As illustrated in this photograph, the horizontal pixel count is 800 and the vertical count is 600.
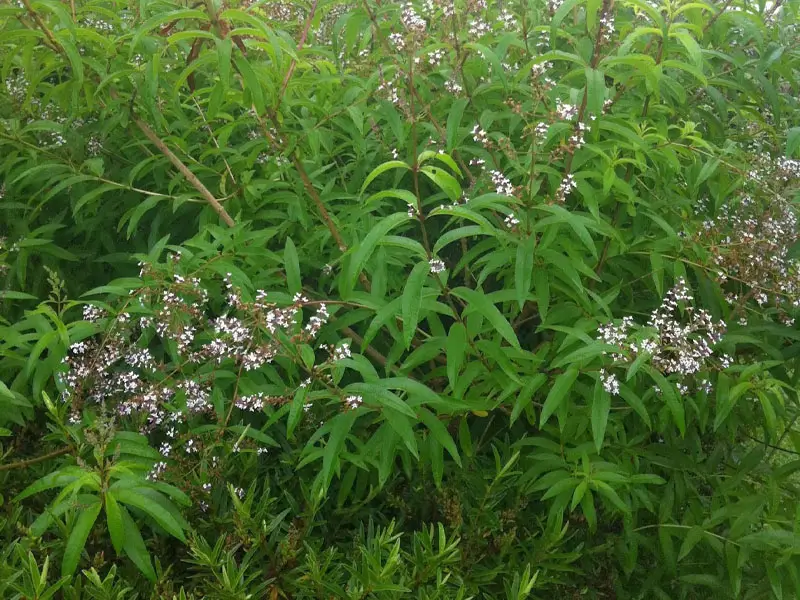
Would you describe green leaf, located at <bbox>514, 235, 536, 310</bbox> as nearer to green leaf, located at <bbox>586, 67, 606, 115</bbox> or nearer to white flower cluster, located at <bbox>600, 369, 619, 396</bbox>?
white flower cluster, located at <bbox>600, 369, 619, 396</bbox>

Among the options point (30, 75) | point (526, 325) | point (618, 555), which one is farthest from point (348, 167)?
point (618, 555)

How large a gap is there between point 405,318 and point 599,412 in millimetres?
748

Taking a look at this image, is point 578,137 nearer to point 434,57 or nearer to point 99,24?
point 434,57

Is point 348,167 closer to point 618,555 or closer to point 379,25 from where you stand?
point 379,25

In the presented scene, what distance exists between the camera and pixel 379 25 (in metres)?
3.06

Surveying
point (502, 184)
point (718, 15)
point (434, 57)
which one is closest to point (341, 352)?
point (502, 184)

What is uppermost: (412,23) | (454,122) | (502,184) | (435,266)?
(412,23)

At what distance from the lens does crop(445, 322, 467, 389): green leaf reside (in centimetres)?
231

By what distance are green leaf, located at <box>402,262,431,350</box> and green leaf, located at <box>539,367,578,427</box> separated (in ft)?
1.78

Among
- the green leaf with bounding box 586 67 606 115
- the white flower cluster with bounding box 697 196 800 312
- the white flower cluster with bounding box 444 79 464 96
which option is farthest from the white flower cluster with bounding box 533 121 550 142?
the white flower cluster with bounding box 697 196 800 312

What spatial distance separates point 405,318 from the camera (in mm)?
2170

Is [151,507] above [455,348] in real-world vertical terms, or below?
below

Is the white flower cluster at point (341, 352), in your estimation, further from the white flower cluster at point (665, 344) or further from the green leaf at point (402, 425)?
the white flower cluster at point (665, 344)

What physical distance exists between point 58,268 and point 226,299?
101 cm
